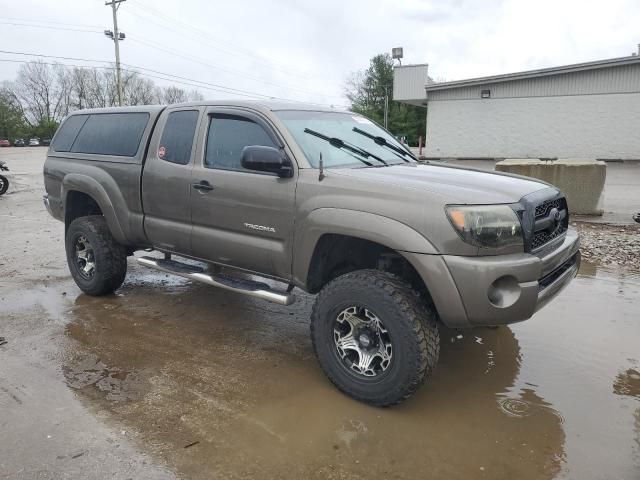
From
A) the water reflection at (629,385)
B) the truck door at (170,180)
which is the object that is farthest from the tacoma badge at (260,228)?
the water reflection at (629,385)

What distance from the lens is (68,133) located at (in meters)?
5.77

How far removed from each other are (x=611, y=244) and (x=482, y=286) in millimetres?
5580

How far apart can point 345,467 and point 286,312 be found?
2.46 m

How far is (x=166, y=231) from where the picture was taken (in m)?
4.55

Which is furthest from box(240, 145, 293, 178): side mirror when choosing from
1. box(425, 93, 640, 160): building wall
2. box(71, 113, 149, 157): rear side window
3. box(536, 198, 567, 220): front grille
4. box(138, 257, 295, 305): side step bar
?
box(425, 93, 640, 160): building wall

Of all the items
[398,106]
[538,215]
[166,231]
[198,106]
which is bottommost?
[166,231]

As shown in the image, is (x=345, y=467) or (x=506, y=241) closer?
(x=345, y=467)

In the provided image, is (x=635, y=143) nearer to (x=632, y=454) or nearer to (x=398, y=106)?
(x=632, y=454)

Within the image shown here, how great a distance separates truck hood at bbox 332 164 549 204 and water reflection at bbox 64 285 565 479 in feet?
4.55

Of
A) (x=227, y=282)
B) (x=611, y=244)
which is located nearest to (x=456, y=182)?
(x=227, y=282)

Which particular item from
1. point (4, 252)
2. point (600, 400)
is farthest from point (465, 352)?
point (4, 252)

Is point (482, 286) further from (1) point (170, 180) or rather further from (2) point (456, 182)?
(1) point (170, 180)

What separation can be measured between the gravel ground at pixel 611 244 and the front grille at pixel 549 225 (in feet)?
11.2

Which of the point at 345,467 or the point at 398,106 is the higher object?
the point at 398,106
